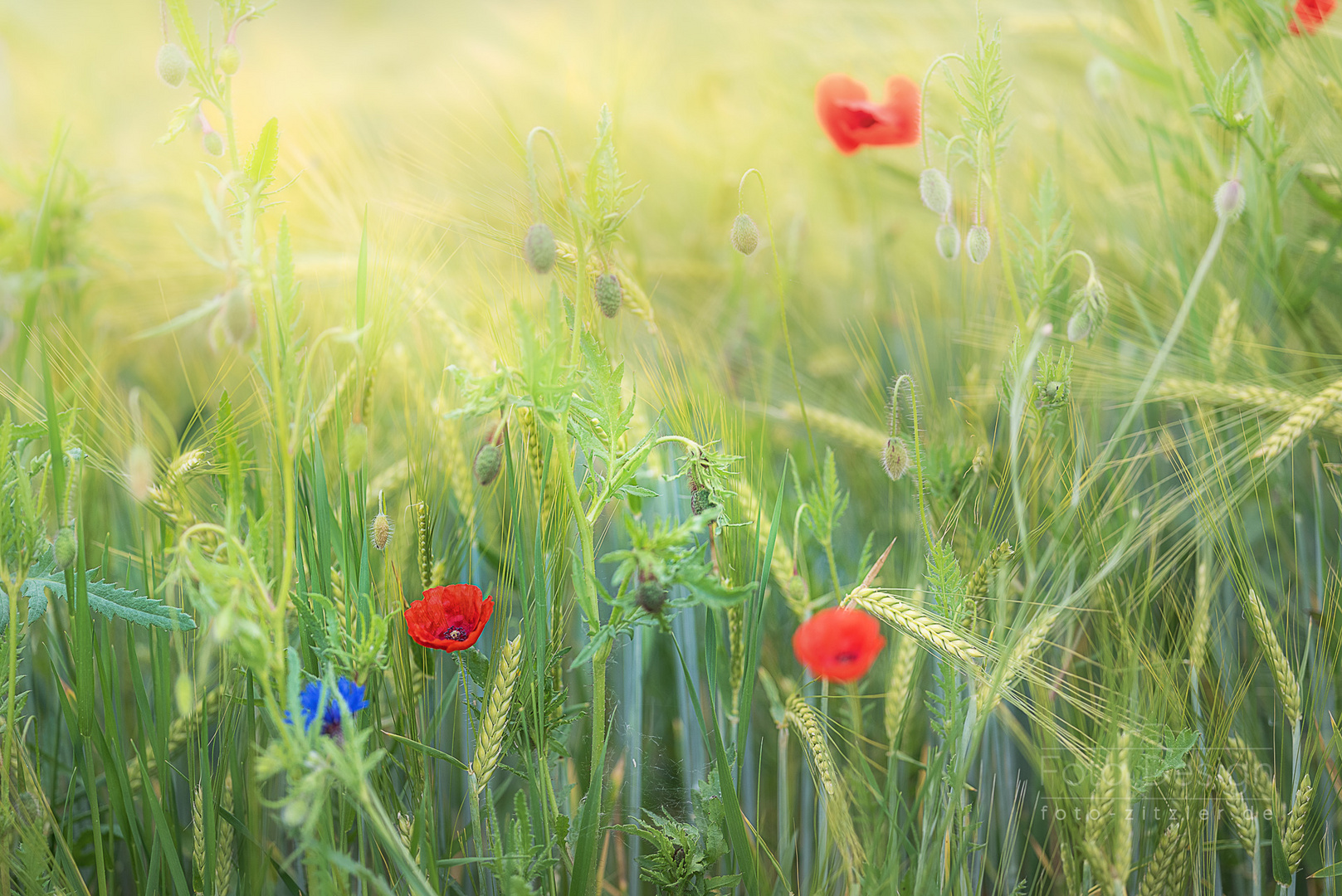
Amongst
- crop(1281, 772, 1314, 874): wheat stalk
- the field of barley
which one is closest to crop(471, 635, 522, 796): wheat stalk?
the field of barley

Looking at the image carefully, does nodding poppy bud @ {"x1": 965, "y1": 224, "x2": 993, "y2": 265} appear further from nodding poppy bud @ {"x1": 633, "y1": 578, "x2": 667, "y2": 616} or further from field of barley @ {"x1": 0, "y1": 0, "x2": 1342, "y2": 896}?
nodding poppy bud @ {"x1": 633, "y1": 578, "x2": 667, "y2": 616}

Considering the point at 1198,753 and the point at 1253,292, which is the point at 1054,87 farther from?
the point at 1198,753

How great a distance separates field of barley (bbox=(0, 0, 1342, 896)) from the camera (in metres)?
0.38

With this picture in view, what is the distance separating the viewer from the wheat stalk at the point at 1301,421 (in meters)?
0.51

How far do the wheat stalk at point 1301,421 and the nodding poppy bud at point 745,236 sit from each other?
0.36 meters

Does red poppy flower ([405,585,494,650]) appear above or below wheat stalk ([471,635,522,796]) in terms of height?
above

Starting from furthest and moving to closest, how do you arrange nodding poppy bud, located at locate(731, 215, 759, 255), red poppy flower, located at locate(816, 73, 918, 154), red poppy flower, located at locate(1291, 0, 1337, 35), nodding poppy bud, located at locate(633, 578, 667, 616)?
red poppy flower, located at locate(816, 73, 918, 154) < red poppy flower, located at locate(1291, 0, 1337, 35) < nodding poppy bud, located at locate(731, 215, 759, 255) < nodding poppy bud, located at locate(633, 578, 667, 616)

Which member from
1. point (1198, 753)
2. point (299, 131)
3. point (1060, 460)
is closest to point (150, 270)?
point (299, 131)

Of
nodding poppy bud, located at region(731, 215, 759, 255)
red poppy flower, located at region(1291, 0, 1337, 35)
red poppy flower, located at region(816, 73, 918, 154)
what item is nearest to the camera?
nodding poppy bud, located at region(731, 215, 759, 255)

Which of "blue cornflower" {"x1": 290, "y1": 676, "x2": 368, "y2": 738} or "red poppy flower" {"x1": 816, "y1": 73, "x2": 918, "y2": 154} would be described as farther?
"red poppy flower" {"x1": 816, "y1": 73, "x2": 918, "y2": 154}

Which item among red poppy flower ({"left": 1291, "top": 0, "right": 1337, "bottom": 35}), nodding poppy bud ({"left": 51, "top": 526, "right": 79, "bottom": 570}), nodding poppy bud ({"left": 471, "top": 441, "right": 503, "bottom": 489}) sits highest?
red poppy flower ({"left": 1291, "top": 0, "right": 1337, "bottom": 35})

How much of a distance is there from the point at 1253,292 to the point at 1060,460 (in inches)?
14.5

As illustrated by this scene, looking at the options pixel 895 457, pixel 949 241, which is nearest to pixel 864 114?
pixel 949 241

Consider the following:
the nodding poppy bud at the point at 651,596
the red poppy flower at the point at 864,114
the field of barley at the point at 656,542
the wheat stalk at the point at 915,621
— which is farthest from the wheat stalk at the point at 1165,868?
the red poppy flower at the point at 864,114
